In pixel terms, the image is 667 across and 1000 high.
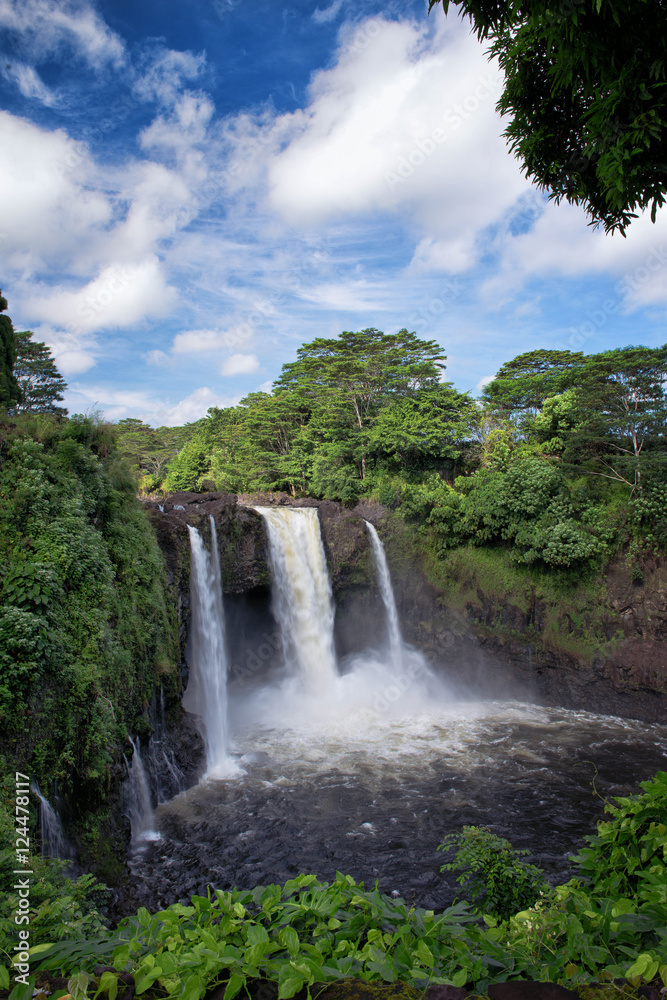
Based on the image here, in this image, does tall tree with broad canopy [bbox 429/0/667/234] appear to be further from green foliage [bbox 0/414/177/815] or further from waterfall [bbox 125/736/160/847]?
waterfall [bbox 125/736/160/847]

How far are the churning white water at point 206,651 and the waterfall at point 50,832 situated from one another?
5.48 meters

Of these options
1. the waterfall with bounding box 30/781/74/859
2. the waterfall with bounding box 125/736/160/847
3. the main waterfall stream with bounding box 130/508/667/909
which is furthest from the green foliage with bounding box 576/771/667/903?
the waterfall with bounding box 125/736/160/847

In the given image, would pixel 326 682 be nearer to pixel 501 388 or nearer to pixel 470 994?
pixel 470 994

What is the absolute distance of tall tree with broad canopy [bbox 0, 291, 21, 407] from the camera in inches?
468

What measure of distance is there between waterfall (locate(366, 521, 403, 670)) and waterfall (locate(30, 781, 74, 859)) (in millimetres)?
11686

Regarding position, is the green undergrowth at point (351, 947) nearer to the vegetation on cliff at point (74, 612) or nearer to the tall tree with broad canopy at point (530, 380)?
the vegetation on cliff at point (74, 612)

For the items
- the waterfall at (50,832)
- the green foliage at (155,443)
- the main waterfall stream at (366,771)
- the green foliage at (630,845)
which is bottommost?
the main waterfall stream at (366,771)

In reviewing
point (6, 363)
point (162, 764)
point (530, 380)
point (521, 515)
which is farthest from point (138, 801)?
point (530, 380)

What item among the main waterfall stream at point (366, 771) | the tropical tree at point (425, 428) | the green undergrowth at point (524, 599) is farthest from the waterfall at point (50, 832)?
the tropical tree at point (425, 428)

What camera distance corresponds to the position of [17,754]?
580cm

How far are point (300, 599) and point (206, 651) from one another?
12.6 ft

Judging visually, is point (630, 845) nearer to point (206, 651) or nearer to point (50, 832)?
point (50, 832)

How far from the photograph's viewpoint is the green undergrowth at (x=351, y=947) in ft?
5.16

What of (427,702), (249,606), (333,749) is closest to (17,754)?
(333,749)
